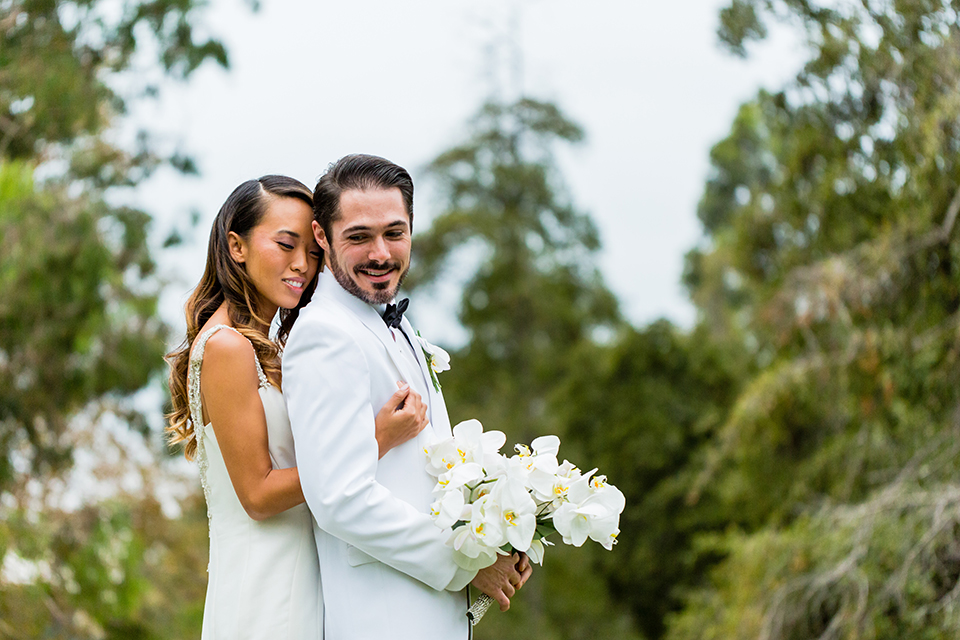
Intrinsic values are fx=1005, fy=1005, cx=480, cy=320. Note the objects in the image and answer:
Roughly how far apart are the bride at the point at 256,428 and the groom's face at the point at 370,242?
246mm

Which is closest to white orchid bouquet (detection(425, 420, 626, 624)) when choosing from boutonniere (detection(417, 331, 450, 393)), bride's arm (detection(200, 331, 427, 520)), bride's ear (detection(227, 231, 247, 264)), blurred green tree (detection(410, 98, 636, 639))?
bride's arm (detection(200, 331, 427, 520))

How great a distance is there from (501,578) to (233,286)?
0.99 m

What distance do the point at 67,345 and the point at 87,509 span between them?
145 centimetres

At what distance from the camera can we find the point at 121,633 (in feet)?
28.2

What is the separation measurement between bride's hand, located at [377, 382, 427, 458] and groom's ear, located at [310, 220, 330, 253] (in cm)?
40

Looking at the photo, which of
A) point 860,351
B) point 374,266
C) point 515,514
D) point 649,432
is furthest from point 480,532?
point 649,432

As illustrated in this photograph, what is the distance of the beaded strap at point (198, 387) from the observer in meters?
2.33

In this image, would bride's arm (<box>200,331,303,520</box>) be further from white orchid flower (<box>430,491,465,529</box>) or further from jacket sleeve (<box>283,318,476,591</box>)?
white orchid flower (<box>430,491,465,529</box>)

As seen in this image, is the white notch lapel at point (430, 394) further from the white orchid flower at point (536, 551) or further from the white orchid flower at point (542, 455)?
A: the white orchid flower at point (536, 551)

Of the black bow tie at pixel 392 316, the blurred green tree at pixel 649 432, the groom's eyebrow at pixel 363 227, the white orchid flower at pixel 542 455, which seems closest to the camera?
the white orchid flower at pixel 542 455

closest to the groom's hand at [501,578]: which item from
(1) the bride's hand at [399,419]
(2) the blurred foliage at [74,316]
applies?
(1) the bride's hand at [399,419]

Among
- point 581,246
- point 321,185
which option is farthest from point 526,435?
point 321,185

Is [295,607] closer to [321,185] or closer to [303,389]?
[303,389]

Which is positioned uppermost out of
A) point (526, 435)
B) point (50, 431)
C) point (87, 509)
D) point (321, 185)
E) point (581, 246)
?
point (581, 246)
